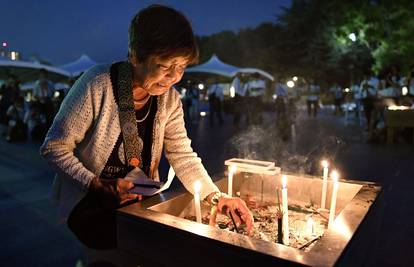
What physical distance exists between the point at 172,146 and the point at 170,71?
533 millimetres

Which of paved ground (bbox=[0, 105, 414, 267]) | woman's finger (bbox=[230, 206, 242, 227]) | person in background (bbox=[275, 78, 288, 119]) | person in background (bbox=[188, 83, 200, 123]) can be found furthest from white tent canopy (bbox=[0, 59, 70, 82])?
woman's finger (bbox=[230, 206, 242, 227])

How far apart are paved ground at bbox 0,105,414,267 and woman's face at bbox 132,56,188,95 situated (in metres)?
0.69

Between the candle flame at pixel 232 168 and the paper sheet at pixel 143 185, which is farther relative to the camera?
the candle flame at pixel 232 168

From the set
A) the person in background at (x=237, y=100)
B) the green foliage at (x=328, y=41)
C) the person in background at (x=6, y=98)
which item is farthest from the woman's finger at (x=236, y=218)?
the green foliage at (x=328, y=41)

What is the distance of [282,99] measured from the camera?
1155 cm

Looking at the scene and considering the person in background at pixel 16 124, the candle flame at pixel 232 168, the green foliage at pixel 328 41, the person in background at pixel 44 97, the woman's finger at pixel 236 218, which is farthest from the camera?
the green foliage at pixel 328 41

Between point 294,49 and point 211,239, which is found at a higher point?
point 294,49

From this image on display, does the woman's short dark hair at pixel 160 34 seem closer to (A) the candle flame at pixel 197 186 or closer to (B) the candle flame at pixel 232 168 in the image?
(A) the candle flame at pixel 197 186

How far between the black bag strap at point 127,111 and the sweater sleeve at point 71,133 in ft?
0.43

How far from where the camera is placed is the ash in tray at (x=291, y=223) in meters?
1.93

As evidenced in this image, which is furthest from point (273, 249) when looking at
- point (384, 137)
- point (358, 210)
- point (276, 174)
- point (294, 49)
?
point (294, 49)

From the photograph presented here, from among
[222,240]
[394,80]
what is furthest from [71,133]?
[394,80]

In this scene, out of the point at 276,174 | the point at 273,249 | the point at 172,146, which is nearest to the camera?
the point at 273,249

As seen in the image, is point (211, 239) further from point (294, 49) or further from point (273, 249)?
point (294, 49)
